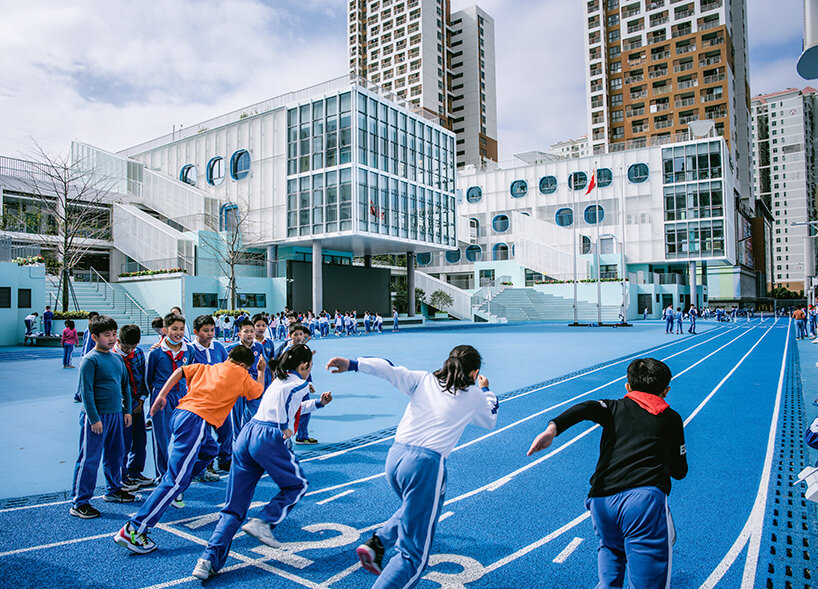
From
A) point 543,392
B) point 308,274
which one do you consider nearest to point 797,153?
point 308,274

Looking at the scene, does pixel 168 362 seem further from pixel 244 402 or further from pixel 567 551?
pixel 567 551

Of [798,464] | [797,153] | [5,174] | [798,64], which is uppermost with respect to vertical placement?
[797,153]

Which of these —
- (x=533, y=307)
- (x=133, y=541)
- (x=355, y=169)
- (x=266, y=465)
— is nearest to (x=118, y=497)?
(x=133, y=541)

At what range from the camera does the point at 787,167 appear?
132250 millimetres

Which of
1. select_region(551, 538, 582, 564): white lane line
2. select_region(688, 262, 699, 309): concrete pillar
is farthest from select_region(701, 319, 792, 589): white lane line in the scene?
select_region(688, 262, 699, 309): concrete pillar

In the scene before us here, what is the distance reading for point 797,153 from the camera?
131 m

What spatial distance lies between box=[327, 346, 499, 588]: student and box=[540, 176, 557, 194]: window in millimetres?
61468

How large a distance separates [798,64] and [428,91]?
9123 cm

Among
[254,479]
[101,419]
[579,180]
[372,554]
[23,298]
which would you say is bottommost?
[372,554]

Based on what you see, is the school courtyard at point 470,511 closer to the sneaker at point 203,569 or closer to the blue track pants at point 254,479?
the sneaker at point 203,569

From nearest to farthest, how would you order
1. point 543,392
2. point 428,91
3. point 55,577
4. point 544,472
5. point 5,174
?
point 55,577, point 544,472, point 543,392, point 5,174, point 428,91

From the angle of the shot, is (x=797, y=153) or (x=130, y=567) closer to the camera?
(x=130, y=567)

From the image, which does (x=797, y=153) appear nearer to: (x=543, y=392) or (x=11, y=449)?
(x=543, y=392)

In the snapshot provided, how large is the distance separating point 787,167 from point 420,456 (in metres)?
166
